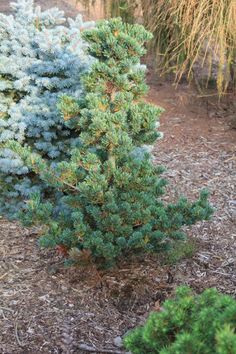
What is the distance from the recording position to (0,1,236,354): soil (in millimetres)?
2898

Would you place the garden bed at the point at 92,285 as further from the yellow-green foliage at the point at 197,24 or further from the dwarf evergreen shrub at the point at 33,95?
the yellow-green foliage at the point at 197,24

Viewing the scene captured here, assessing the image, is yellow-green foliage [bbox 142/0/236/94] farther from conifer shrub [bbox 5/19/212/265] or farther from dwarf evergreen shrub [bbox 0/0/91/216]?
conifer shrub [bbox 5/19/212/265]

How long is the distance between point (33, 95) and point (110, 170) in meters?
1.11

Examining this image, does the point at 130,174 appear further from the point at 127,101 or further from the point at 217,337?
the point at 217,337

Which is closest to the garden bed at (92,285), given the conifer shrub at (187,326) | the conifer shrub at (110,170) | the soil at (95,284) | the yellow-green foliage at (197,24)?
the soil at (95,284)

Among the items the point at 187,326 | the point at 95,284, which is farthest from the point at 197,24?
the point at 187,326

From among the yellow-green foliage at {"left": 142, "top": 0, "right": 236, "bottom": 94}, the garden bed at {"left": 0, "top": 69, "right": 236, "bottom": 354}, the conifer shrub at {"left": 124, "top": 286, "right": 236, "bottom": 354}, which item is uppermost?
the yellow-green foliage at {"left": 142, "top": 0, "right": 236, "bottom": 94}

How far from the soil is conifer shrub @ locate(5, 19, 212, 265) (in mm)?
243

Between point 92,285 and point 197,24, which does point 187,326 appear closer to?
point 92,285

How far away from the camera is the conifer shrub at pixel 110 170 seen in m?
2.94

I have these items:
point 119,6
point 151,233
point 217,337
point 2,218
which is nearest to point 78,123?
point 151,233

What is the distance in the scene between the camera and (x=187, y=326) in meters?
1.97

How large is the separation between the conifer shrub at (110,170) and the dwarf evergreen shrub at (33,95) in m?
0.67

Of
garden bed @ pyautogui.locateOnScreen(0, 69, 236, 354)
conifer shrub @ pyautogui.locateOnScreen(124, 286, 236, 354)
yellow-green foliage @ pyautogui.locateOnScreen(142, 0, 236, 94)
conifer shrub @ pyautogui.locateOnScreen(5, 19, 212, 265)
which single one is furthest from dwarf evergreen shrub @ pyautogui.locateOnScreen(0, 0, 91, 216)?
conifer shrub @ pyautogui.locateOnScreen(124, 286, 236, 354)
